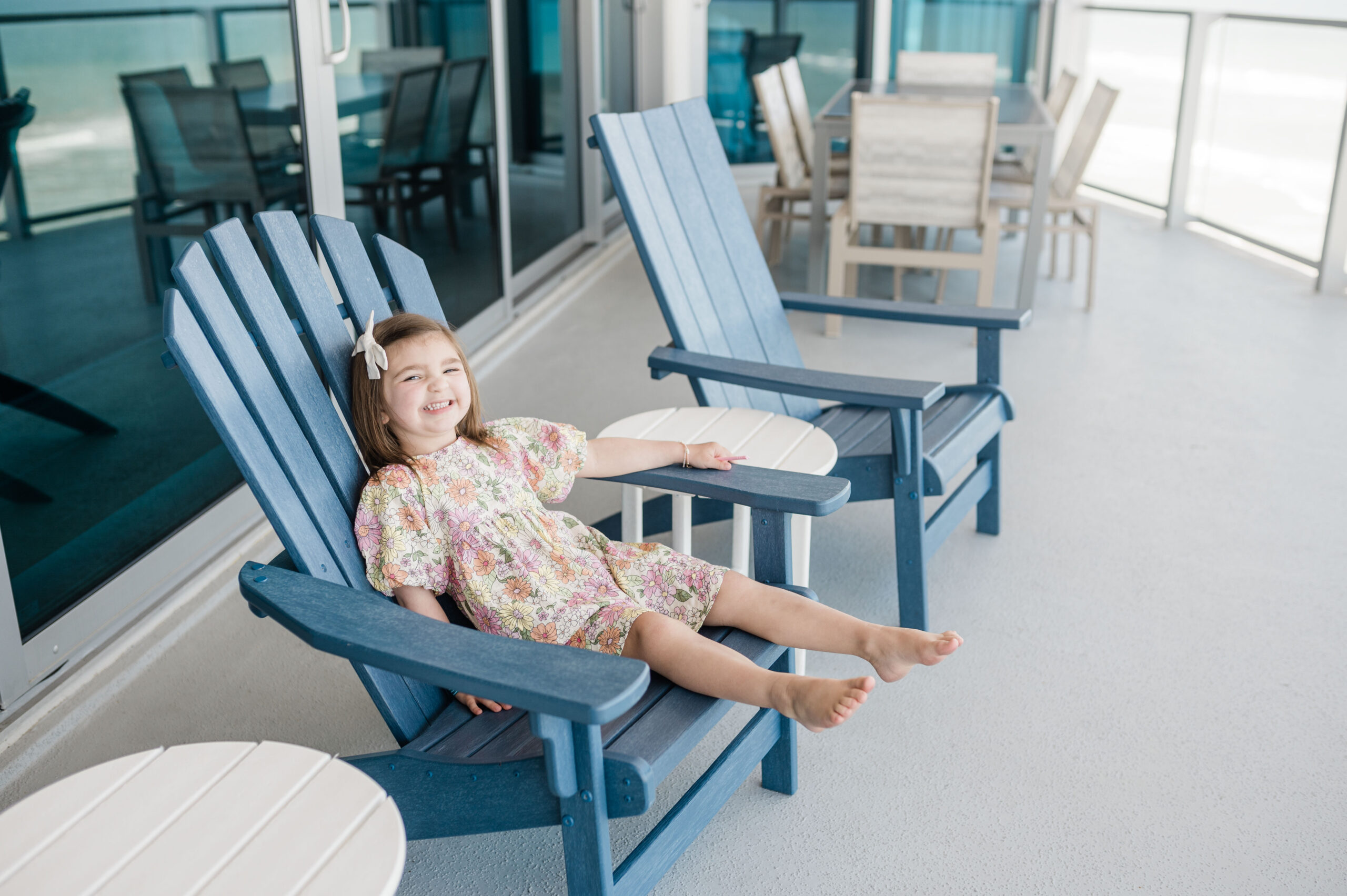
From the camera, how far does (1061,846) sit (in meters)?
1.61

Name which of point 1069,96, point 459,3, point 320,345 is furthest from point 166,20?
point 1069,96

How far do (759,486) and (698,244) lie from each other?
3.19ft

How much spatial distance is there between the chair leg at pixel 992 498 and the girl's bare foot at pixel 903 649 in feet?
3.60

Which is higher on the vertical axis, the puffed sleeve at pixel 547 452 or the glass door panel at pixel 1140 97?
the glass door panel at pixel 1140 97

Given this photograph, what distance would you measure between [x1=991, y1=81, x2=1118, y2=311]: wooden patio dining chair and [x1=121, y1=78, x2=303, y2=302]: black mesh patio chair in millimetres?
2508

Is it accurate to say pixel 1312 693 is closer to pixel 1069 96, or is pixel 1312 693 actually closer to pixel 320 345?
pixel 320 345


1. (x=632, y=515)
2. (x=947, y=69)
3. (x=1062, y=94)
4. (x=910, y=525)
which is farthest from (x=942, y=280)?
(x=632, y=515)

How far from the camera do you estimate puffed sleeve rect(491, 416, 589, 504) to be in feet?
5.60

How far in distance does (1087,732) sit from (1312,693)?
0.45 metres

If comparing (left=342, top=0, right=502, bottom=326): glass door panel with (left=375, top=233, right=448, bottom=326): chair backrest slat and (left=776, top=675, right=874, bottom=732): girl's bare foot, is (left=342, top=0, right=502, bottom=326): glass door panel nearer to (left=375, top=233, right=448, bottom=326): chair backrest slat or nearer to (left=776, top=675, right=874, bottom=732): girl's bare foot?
(left=375, top=233, right=448, bottom=326): chair backrest slat

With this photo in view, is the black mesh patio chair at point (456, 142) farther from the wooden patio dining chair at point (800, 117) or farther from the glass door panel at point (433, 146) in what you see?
the wooden patio dining chair at point (800, 117)

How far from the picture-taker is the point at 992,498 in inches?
99.6

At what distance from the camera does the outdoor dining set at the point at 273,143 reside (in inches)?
92.5

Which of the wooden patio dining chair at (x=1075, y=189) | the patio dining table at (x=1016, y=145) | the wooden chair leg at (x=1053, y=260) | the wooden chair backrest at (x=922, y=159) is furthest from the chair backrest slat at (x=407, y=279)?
the wooden chair leg at (x=1053, y=260)
